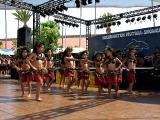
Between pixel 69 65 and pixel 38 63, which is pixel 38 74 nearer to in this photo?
pixel 38 63

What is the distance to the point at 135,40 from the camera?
23.2 metres

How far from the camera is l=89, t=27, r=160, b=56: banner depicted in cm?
2158

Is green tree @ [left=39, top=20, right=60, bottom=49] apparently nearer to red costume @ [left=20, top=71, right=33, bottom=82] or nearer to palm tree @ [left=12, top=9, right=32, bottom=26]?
palm tree @ [left=12, top=9, right=32, bottom=26]

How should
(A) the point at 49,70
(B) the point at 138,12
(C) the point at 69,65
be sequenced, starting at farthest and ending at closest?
(B) the point at 138,12 < (A) the point at 49,70 < (C) the point at 69,65

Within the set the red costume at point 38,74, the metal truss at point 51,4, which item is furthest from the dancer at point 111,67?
the metal truss at point 51,4

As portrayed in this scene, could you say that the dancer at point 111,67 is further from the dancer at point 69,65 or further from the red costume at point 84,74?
the red costume at point 84,74

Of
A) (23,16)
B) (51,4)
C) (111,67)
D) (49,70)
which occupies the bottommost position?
(49,70)

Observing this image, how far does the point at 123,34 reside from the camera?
24.4m

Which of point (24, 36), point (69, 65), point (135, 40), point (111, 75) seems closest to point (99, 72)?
point (111, 75)

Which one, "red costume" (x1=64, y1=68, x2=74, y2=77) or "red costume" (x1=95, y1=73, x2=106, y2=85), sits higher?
"red costume" (x1=64, y1=68, x2=74, y2=77)

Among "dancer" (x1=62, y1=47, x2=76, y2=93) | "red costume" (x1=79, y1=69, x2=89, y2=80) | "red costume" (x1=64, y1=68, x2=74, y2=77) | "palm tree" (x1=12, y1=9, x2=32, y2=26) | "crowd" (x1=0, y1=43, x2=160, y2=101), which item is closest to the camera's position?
"crowd" (x1=0, y1=43, x2=160, y2=101)

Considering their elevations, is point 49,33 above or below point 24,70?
above

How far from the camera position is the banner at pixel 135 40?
21.6 m

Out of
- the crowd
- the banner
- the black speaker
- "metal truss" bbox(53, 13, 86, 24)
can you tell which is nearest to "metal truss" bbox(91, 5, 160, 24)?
the banner
